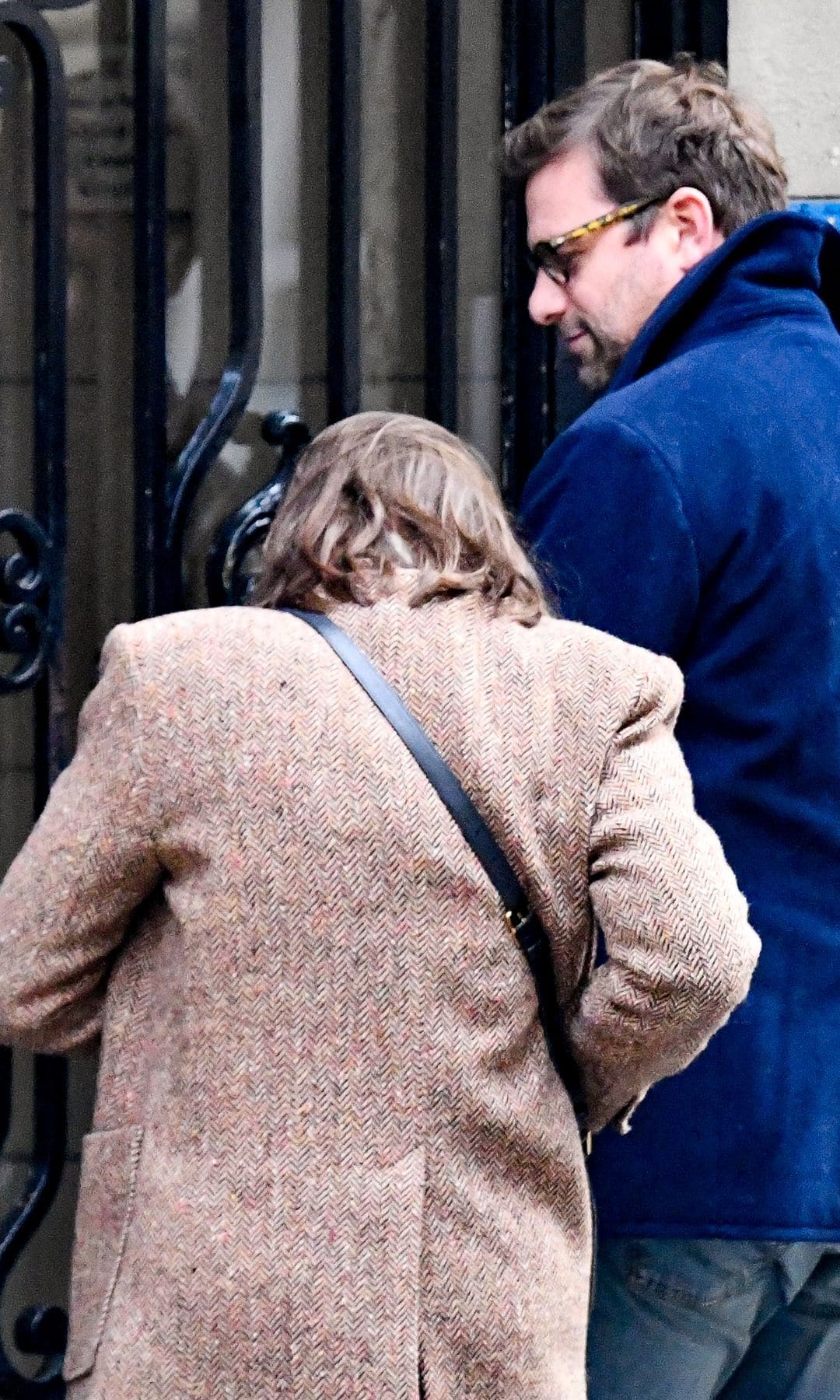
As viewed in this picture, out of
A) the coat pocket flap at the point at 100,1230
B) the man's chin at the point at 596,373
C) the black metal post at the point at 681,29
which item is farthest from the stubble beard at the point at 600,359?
the coat pocket flap at the point at 100,1230

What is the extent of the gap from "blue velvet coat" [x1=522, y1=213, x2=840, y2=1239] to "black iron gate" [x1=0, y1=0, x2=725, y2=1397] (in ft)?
2.44

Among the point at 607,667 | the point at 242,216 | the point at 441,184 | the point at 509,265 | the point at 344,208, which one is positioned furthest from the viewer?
the point at 509,265

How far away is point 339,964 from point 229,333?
1.43 metres

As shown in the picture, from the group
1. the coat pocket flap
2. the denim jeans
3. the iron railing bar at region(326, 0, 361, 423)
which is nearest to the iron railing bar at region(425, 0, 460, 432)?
the iron railing bar at region(326, 0, 361, 423)

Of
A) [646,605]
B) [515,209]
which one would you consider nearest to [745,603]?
[646,605]

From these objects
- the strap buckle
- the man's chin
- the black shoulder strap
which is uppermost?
the man's chin

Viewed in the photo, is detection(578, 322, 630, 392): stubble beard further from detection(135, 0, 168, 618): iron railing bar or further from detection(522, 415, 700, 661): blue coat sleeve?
detection(135, 0, 168, 618): iron railing bar

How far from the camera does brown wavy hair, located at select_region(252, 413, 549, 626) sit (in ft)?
7.28

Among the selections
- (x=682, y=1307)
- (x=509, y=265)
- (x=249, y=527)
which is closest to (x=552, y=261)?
(x=249, y=527)

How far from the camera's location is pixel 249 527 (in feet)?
10.7

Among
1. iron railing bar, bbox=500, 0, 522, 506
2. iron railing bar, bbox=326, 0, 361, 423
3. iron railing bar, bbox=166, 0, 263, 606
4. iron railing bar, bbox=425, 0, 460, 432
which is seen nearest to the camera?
iron railing bar, bbox=166, 0, 263, 606

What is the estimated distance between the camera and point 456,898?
215 centimetres

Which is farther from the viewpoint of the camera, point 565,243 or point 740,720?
point 565,243

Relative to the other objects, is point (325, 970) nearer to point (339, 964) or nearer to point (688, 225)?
point (339, 964)
